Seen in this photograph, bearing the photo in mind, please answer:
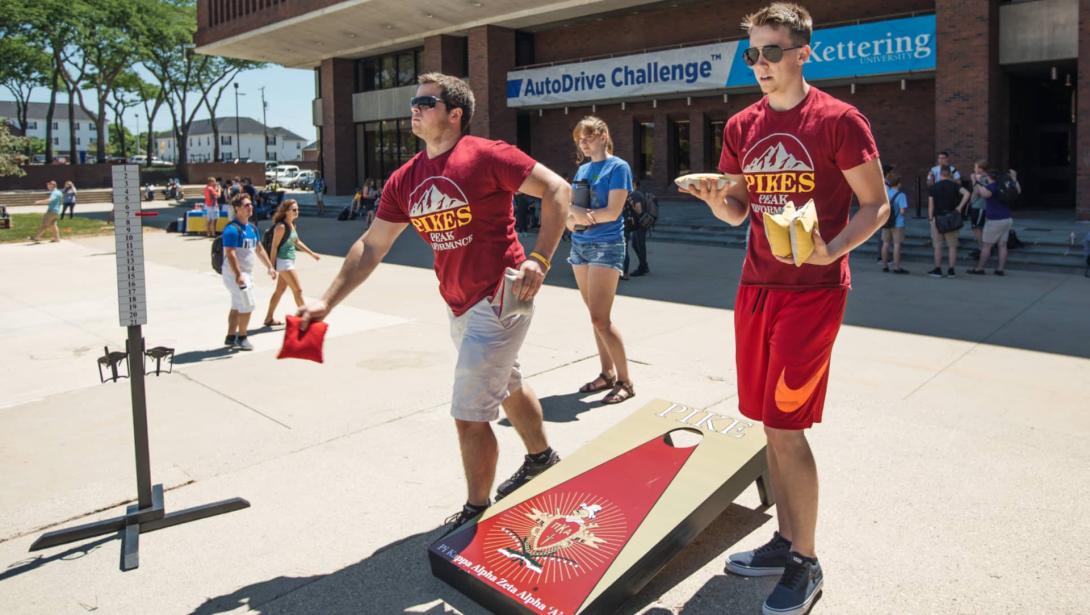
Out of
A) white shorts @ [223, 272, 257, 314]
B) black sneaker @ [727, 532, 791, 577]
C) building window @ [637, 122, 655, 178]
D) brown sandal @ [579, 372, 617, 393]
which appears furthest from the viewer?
building window @ [637, 122, 655, 178]

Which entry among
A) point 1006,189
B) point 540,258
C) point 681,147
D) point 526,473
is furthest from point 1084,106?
point 540,258

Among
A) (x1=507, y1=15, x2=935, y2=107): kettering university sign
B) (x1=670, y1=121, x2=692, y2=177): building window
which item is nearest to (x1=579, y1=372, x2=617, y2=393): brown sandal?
(x1=507, y1=15, x2=935, y2=107): kettering university sign

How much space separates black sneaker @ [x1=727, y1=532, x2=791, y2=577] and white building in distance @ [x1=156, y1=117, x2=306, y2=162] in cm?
14493

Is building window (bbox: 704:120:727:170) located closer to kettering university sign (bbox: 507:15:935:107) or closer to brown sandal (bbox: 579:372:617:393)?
kettering university sign (bbox: 507:15:935:107)

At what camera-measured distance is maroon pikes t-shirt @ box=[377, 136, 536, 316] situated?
351 cm

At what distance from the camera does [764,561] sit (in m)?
3.25

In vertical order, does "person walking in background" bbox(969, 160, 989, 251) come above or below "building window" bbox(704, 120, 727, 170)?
below

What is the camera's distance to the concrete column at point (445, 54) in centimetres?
3153

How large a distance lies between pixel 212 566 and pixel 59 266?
1534cm

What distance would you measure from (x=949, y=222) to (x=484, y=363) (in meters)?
10.8

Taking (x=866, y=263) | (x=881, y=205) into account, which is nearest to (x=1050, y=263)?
(x=866, y=263)

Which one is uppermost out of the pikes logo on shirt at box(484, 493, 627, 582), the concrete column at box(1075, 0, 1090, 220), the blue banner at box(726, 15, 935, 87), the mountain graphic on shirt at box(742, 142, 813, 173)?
the blue banner at box(726, 15, 935, 87)

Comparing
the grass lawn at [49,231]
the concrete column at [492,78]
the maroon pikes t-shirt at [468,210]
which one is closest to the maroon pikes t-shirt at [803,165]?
the maroon pikes t-shirt at [468,210]

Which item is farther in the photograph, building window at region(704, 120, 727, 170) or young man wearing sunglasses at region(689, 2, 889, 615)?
building window at region(704, 120, 727, 170)
